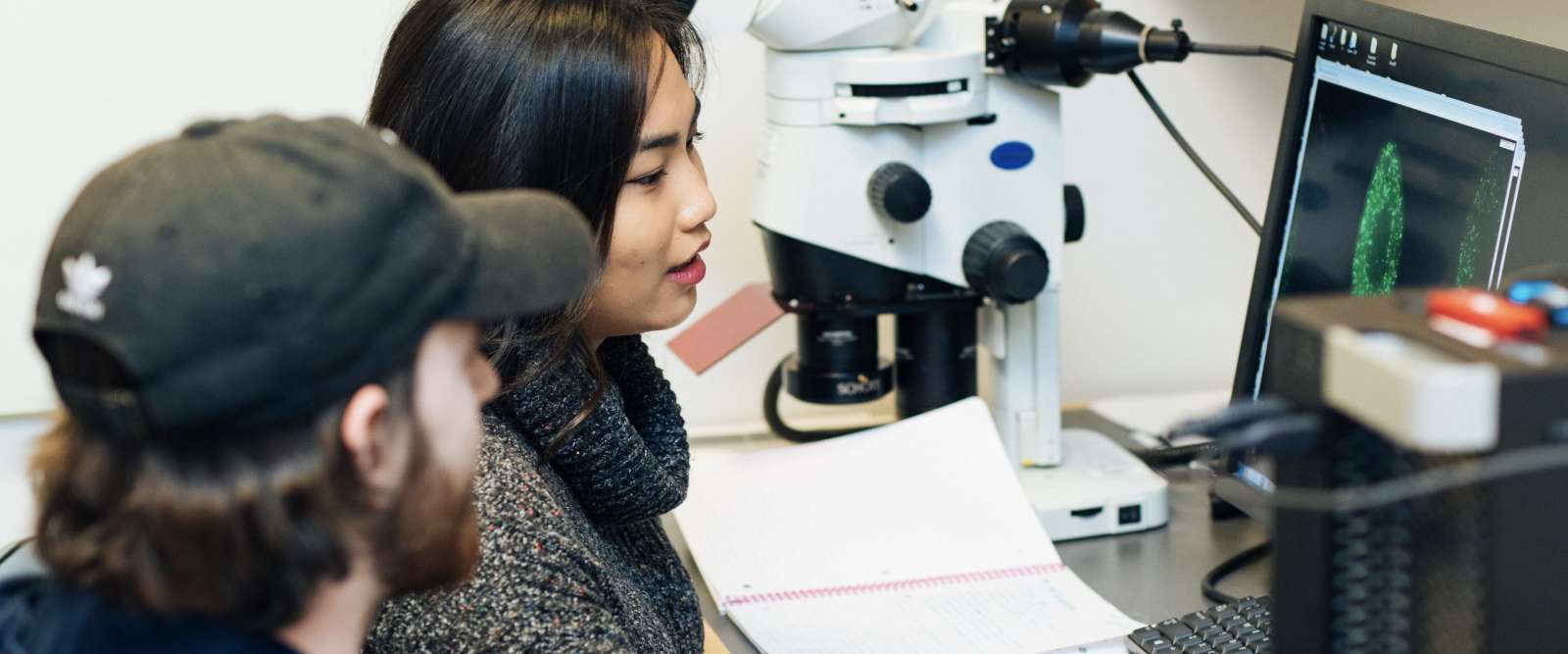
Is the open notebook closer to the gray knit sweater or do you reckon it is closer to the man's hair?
the gray knit sweater

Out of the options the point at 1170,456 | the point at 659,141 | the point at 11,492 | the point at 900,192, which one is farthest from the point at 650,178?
the point at 11,492

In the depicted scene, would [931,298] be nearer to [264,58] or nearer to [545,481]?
[545,481]

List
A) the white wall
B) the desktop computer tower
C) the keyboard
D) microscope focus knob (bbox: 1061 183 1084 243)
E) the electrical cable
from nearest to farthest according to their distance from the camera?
the desktop computer tower
the keyboard
the electrical cable
microscope focus knob (bbox: 1061 183 1084 243)
the white wall

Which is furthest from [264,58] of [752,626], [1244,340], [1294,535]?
[1294,535]

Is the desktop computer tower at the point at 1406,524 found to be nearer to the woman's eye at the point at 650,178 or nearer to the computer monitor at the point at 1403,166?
the computer monitor at the point at 1403,166

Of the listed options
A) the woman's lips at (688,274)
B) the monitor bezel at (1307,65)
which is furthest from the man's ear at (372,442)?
the monitor bezel at (1307,65)

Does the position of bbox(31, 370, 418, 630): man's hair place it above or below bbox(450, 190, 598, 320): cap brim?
below

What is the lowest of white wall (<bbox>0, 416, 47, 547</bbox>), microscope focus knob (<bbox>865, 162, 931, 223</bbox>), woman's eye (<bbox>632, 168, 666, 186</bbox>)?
white wall (<bbox>0, 416, 47, 547</bbox>)

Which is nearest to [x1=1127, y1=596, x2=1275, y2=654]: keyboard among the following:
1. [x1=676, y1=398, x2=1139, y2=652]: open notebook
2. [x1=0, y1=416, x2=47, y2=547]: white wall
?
[x1=676, y1=398, x2=1139, y2=652]: open notebook

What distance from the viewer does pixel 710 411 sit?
1654 millimetres

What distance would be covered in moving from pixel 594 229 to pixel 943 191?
369mm

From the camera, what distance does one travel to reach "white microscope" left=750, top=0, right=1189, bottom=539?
1222 mm

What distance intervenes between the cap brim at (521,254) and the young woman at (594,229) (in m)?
0.28

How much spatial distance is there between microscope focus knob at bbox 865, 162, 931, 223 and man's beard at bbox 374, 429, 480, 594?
0.62 metres
